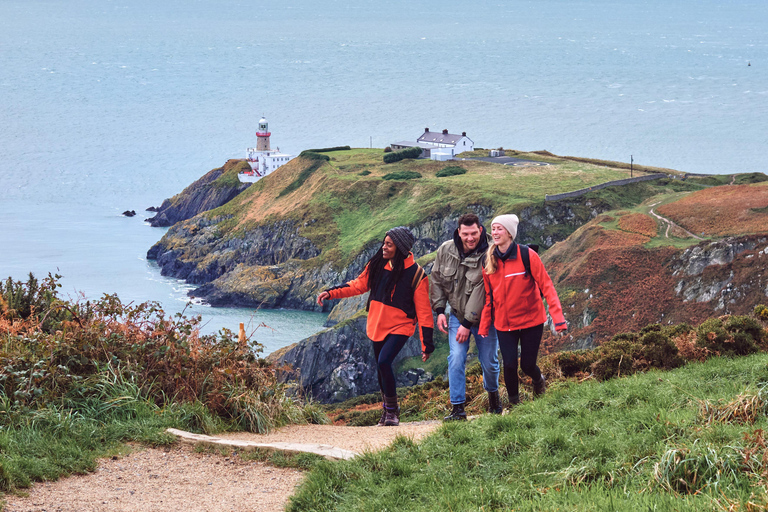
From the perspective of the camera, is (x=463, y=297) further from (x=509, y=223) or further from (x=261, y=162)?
(x=261, y=162)

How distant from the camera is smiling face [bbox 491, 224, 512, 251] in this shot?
9.09 meters

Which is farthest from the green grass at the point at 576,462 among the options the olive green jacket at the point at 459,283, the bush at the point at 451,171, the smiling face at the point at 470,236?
the bush at the point at 451,171

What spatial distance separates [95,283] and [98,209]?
58537 millimetres

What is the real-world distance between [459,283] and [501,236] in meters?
0.96

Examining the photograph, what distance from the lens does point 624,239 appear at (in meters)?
52.4

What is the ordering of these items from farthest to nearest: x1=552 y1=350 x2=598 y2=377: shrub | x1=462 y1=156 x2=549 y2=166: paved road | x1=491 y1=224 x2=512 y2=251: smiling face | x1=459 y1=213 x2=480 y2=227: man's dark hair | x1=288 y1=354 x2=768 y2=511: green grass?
1. x1=462 y1=156 x2=549 y2=166: paved road
2. x1=552 y1=350 x2=598 y2=377: shrub
3. x1=459 y1=213 x2=480 y2=227: man's dark hair
4. x1=491 y1=224 x2=512 y2=251: smiling face
5. x1=288 y1=354 x2=768 y2=511: green grass

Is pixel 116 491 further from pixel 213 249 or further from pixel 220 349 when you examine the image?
pixel 213 249

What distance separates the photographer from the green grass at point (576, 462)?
215 inches

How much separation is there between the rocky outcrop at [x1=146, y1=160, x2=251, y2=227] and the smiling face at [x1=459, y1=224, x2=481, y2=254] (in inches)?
4779

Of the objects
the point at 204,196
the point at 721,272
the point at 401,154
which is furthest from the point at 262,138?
the point at 721,272

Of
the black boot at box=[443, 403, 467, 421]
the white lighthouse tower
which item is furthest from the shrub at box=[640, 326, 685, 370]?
the white lighthouse tower

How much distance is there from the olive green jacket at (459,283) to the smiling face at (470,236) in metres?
0.07

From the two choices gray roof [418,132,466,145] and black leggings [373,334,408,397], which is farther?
gray roof [418,132,466,145]

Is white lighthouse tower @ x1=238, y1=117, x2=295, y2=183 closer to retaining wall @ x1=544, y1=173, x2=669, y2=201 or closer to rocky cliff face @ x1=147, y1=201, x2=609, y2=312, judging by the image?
rocky cliff face @ x1=147, y1=201, x2=609, y2=312
